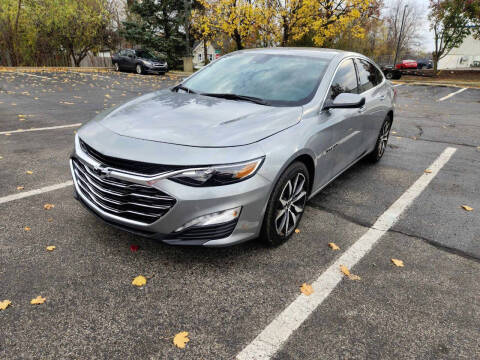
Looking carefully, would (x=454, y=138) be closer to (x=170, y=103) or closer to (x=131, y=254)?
(x=170, y=103)

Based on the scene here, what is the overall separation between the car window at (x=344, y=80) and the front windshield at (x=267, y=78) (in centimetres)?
18

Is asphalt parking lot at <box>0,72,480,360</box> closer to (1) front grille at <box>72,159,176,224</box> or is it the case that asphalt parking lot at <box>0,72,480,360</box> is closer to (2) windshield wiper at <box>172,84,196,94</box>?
(1) front grille at <box>72,159,176,224</box>

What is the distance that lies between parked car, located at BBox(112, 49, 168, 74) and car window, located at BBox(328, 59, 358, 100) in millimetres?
18902

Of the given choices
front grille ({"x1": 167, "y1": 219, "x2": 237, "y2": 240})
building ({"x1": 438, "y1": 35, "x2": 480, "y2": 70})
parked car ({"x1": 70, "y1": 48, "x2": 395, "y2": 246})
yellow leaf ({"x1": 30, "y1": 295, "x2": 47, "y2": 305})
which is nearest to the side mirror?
parked car ({"x1": 70, "y1": 48, "x2": 395, "y2": 246})

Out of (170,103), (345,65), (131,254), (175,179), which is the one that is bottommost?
(131,254)

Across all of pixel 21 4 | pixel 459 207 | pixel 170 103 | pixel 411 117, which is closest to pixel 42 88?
pixel 170 103

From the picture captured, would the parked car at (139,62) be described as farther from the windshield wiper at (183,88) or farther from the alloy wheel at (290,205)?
the alloy wheel at (290,205)

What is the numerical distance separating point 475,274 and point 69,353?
306 centimetres

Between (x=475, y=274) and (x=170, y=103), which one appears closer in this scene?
(x=475, y=274)

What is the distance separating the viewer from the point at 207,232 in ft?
8.18

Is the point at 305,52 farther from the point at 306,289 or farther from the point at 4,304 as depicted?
the point at 4,304

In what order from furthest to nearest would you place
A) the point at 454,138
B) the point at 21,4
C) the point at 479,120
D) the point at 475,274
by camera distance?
1. the point at 21,4
2. the point at 479,120
3. the point at 454,138
4. the point at 475,274

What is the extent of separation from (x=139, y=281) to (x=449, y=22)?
27670 millimetres

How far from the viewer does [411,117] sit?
9.56 metres
